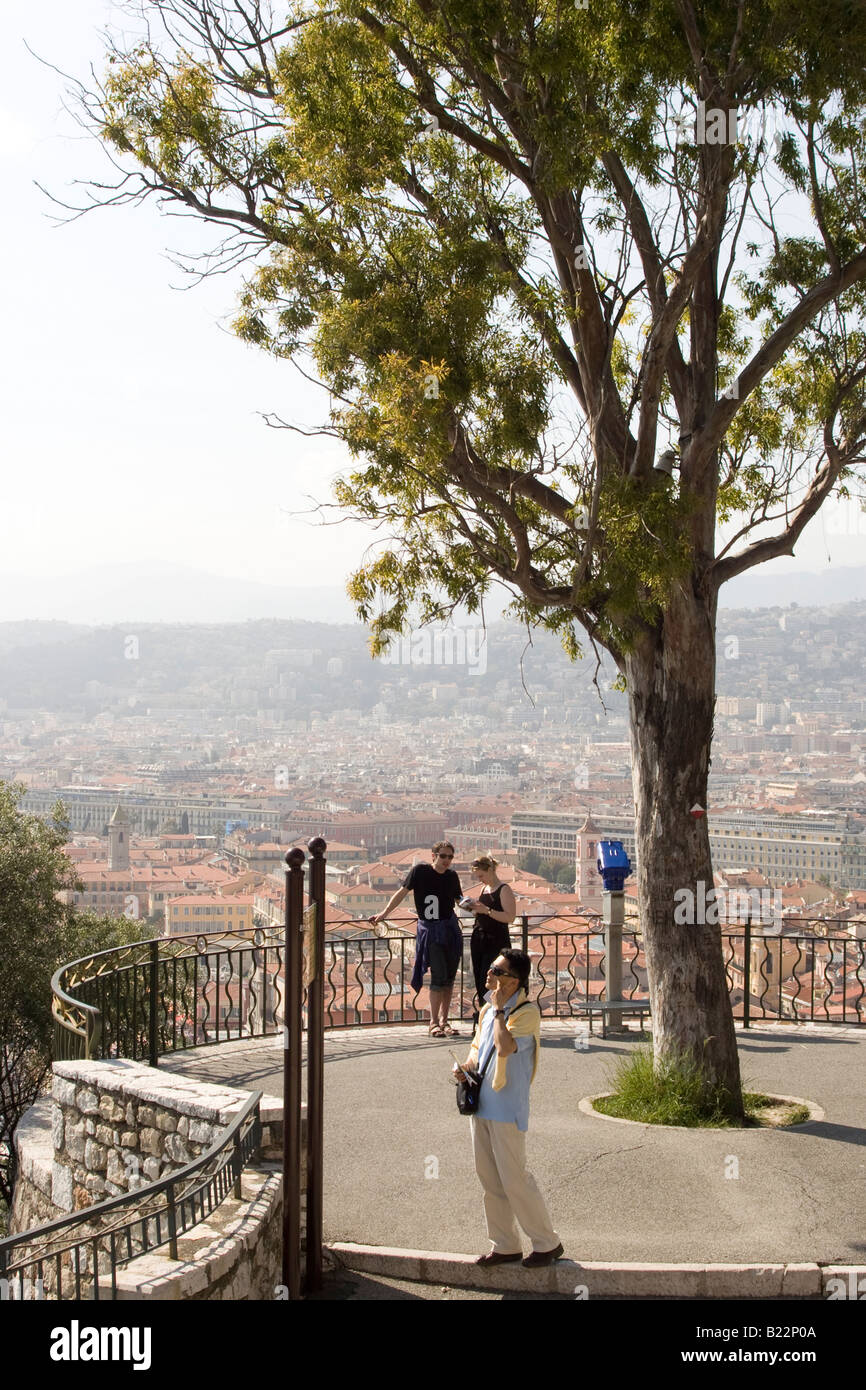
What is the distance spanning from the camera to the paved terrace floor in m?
6.67

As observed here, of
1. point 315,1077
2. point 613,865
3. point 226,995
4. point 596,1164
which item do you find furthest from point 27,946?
point 315,1077

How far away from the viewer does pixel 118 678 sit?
17762 centimetres

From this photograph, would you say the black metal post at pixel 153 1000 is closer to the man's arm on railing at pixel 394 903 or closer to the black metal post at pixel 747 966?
the man's arm on railing at pixel 394 903

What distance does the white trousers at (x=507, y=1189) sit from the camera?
5949mm

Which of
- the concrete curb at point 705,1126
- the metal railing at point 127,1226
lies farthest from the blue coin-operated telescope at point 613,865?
the metal railing at point 127,1226

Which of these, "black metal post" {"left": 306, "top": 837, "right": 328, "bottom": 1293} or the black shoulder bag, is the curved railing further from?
the black shoulder bag

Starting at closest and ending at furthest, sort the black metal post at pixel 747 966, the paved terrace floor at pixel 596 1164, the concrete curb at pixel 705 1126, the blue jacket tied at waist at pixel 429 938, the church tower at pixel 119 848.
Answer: the paved terrace floor at pixel 596 1164 < the concrete curb at pixel 705 1126 < the blue jacket tied at waist at pixel 429 938 < the black metal post at pixel 747 966 < the church tower at pixel 119 848

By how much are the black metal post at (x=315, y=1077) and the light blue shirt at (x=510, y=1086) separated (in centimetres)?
84

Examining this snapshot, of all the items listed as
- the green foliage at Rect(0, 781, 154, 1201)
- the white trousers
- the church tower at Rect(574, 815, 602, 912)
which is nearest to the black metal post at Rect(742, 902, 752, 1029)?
the white trousers

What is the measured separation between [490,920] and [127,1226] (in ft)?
19.5

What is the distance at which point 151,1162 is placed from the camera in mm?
7254

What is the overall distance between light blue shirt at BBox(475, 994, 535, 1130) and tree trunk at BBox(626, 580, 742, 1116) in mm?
3661

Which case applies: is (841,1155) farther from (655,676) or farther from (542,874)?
(542,874)
